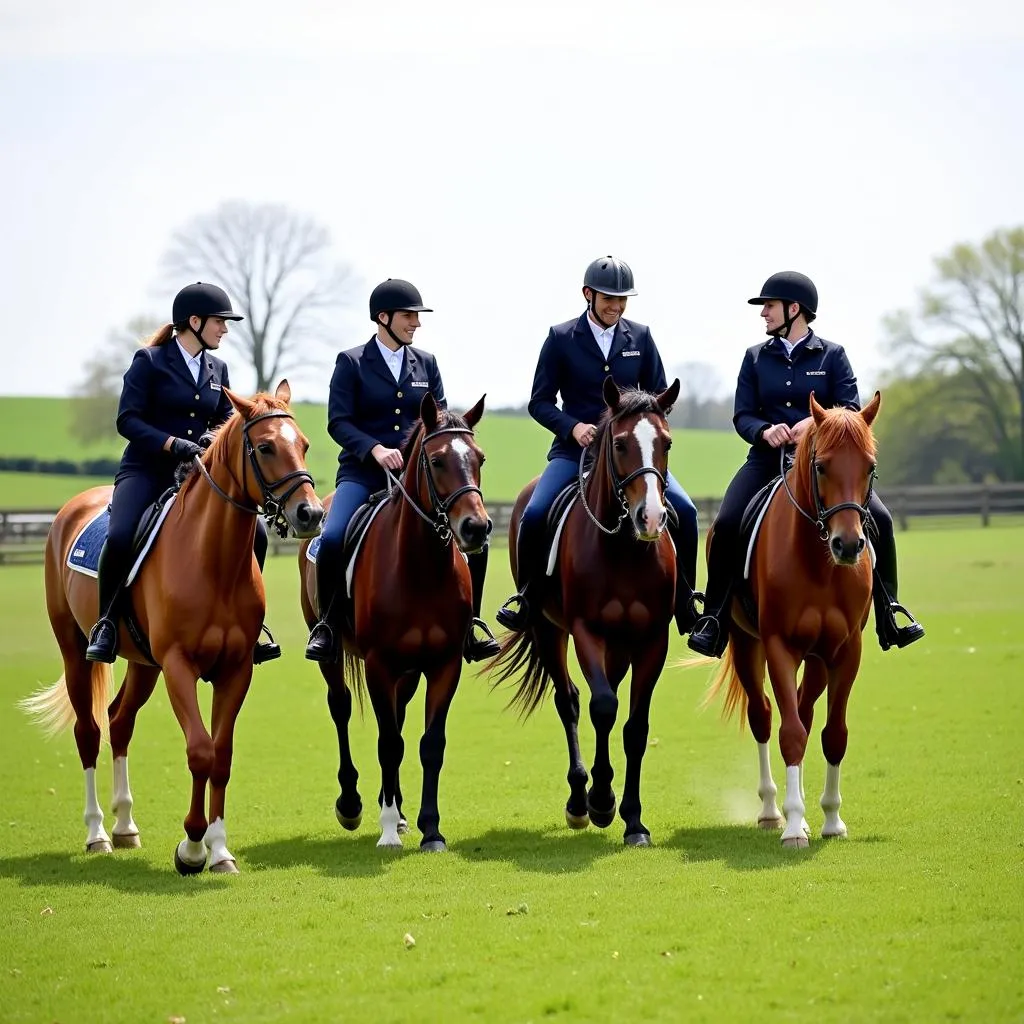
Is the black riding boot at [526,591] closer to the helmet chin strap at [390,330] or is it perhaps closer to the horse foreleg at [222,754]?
the helmet chin strap at [390,330]

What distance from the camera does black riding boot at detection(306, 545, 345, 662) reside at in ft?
33.5

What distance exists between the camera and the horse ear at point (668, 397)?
918cm

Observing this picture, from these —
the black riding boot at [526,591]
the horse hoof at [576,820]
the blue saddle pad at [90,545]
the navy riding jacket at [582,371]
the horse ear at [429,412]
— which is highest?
the navy riding jacket at [582,371]

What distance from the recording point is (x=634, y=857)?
9.11 meters

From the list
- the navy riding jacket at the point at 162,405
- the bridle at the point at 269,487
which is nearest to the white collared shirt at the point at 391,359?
the navy riding jacket at the point at 162,405

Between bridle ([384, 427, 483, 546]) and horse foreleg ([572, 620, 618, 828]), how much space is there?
3.56 ft

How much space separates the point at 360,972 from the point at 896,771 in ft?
22.0

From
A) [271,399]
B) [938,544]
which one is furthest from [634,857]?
[938,544]

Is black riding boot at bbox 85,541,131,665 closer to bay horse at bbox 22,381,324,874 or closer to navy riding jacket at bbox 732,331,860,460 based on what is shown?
bay horse at bbox 22,381,324,874

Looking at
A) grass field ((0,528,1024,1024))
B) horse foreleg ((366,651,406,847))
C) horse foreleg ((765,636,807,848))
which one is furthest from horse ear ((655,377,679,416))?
grass field ((0,528,1024,1024))

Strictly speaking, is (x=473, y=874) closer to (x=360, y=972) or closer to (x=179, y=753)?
(x=360, y=972)

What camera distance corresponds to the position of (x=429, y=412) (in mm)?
9414

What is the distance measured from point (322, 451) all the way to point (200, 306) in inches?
2368

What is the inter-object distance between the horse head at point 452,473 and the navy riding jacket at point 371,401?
90 centimetres
